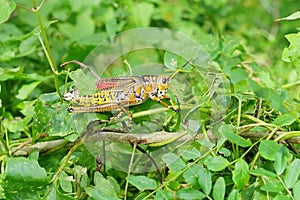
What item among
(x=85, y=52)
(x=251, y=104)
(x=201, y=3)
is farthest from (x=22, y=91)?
(x=201, y=3)

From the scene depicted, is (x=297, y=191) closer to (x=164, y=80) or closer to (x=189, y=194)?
(x=189, y=194)

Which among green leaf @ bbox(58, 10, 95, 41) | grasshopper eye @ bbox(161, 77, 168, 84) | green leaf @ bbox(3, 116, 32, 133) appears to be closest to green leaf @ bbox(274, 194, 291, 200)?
grasshopper eye @ bbox(161, 77, 168, 84)

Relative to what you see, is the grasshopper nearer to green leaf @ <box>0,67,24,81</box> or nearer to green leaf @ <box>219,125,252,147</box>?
green leaf @ <box>219,125,252,147</box>

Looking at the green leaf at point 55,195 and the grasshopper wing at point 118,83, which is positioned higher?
the grasshopper wing at point 118,83

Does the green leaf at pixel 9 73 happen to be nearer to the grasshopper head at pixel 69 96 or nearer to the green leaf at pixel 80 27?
the grasshopper head at pixel 69 96

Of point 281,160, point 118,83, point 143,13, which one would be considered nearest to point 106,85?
point 118,83

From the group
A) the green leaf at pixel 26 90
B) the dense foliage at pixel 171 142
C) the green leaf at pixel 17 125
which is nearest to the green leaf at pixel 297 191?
the dense foliage at pixel 171 142

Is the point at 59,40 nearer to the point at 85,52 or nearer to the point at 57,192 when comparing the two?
the point at 85,52
